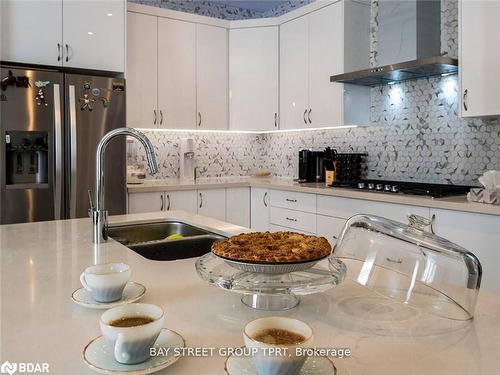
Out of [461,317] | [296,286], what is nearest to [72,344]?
[296,286]

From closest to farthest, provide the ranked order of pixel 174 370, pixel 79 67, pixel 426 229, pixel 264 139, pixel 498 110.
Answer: pixel 174 370 < pixel 426 229 < pixel 498 110 < pixel 79 67 < pixel 264 139

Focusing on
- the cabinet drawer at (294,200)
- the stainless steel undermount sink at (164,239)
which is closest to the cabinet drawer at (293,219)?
the cabinet drawer at (294,200)

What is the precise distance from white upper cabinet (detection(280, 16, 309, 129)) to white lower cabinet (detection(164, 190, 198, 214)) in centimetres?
117

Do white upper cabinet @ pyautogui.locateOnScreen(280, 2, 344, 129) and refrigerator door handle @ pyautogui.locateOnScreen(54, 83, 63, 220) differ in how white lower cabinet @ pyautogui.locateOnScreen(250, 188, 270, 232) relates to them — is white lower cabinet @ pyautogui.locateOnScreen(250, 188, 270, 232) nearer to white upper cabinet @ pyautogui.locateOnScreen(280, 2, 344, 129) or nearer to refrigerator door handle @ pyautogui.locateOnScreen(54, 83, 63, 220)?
white upper cabinet @ pyautogui.locateOnScreen(280, 2, 344, 129)

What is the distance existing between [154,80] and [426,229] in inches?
134

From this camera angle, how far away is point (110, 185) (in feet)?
11.2

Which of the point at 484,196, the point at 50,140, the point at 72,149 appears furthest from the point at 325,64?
the point at 50,140

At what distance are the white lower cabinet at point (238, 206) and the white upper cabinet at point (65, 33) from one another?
1459 mm

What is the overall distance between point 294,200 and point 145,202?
1245mm

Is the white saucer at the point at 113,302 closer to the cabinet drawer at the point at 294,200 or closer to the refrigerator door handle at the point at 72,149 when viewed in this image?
the refrigerator door handle at the point at 72,149

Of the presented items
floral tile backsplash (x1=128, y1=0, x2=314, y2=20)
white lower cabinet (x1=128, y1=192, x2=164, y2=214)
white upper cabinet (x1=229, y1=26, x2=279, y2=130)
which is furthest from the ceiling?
white lower cabinet (x1=128, y1=192, x2=164, y2=214)

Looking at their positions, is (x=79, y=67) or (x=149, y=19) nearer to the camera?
(x=79, y=67)

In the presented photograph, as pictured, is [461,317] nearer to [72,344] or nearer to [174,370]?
[174,370]

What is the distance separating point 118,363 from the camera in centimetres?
70
